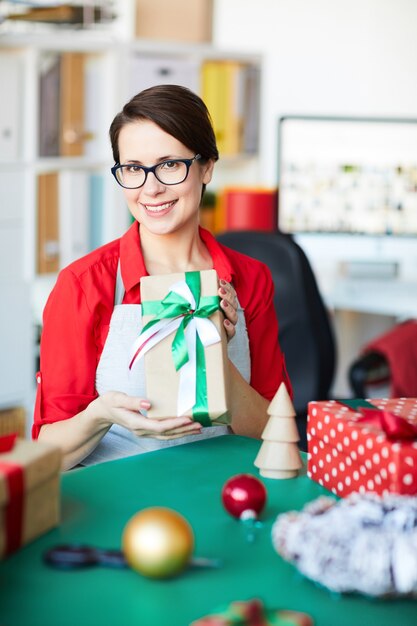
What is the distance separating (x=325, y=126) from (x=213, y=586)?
9.77 feet

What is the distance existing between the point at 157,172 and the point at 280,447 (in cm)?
55

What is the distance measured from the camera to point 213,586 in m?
1.01

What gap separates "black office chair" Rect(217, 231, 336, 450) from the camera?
2.81 meters

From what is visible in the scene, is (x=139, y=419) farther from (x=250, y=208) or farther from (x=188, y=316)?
(x=250, y=208)

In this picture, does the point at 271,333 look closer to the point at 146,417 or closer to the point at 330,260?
the point at 146,417

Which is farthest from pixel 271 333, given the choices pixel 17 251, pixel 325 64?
pixel 325 64

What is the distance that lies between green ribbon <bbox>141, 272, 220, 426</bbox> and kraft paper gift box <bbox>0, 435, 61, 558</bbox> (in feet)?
1.00

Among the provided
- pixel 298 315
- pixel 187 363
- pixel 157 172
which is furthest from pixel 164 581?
pixel 298 315

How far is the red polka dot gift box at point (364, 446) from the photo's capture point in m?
1.15

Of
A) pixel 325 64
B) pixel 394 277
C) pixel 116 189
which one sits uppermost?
pixel 325 64

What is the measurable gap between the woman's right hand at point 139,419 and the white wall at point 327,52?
2.93 metres

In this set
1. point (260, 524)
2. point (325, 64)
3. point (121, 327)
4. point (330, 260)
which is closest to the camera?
point (260, 524)

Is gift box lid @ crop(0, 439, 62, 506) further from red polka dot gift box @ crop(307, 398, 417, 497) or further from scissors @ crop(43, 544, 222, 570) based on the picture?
red polka dot gift box @ crop(307, 398, 417, 497)

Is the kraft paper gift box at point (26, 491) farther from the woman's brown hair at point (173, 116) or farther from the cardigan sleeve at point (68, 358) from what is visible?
the woman's brown hair at point (173, 116)
